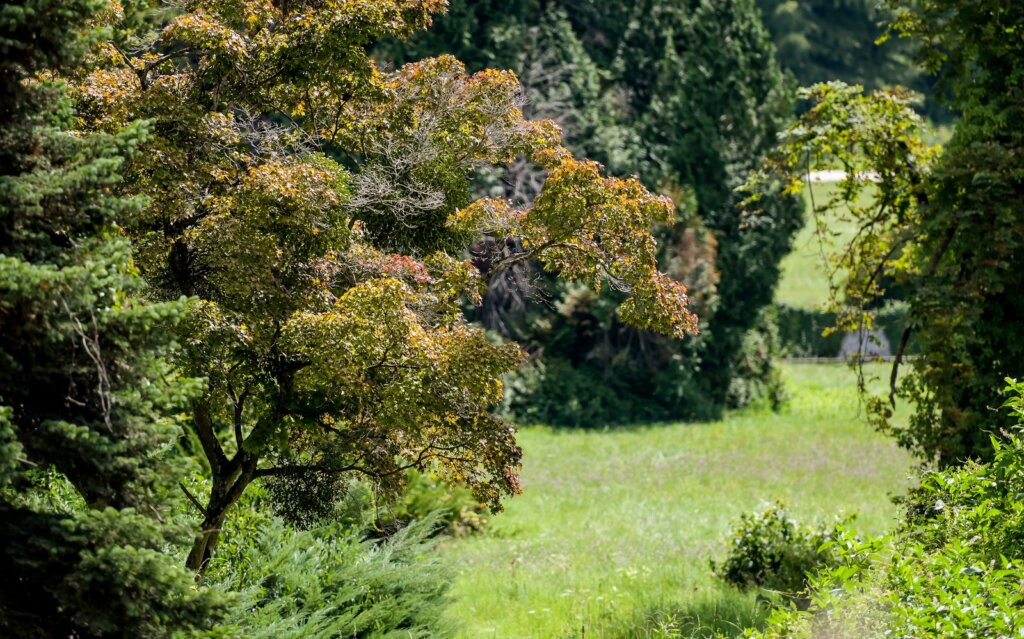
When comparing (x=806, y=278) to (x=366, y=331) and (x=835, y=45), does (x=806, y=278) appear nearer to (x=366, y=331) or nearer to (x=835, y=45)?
(x=835, y=45)

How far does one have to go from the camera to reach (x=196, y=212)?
31.1 ft

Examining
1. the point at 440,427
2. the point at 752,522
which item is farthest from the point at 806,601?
the point at 440,427

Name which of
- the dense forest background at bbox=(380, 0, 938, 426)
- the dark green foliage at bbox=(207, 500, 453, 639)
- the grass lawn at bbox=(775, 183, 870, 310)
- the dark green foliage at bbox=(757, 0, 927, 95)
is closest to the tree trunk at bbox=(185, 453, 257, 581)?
the dark green foliage at bbox=(207, 500, 453, 639)

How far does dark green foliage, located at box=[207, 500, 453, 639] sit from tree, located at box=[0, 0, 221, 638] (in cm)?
289

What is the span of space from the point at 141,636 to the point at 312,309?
310 centimetres

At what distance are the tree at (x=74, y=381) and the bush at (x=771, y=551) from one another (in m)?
8.94

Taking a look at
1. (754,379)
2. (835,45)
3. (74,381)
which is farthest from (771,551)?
(835,45)

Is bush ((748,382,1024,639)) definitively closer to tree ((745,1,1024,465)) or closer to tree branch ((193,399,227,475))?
tree branch ((193,399,227,475))

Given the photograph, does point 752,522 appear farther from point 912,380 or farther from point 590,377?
point 590,377

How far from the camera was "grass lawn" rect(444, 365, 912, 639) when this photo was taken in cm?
1330

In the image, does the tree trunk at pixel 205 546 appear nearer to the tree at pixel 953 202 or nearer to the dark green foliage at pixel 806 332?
the tree at pixel 953 202

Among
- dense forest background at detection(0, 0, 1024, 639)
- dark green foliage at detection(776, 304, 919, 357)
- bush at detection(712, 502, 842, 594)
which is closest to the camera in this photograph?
dense forest background at detection(0, 0, 1024, 639)

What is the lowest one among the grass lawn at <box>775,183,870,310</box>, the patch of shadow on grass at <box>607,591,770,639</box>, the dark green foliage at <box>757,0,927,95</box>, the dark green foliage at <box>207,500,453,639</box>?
the patch of shadow on grass at <box>607,591,770,639</box>

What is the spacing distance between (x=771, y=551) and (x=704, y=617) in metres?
2.13
